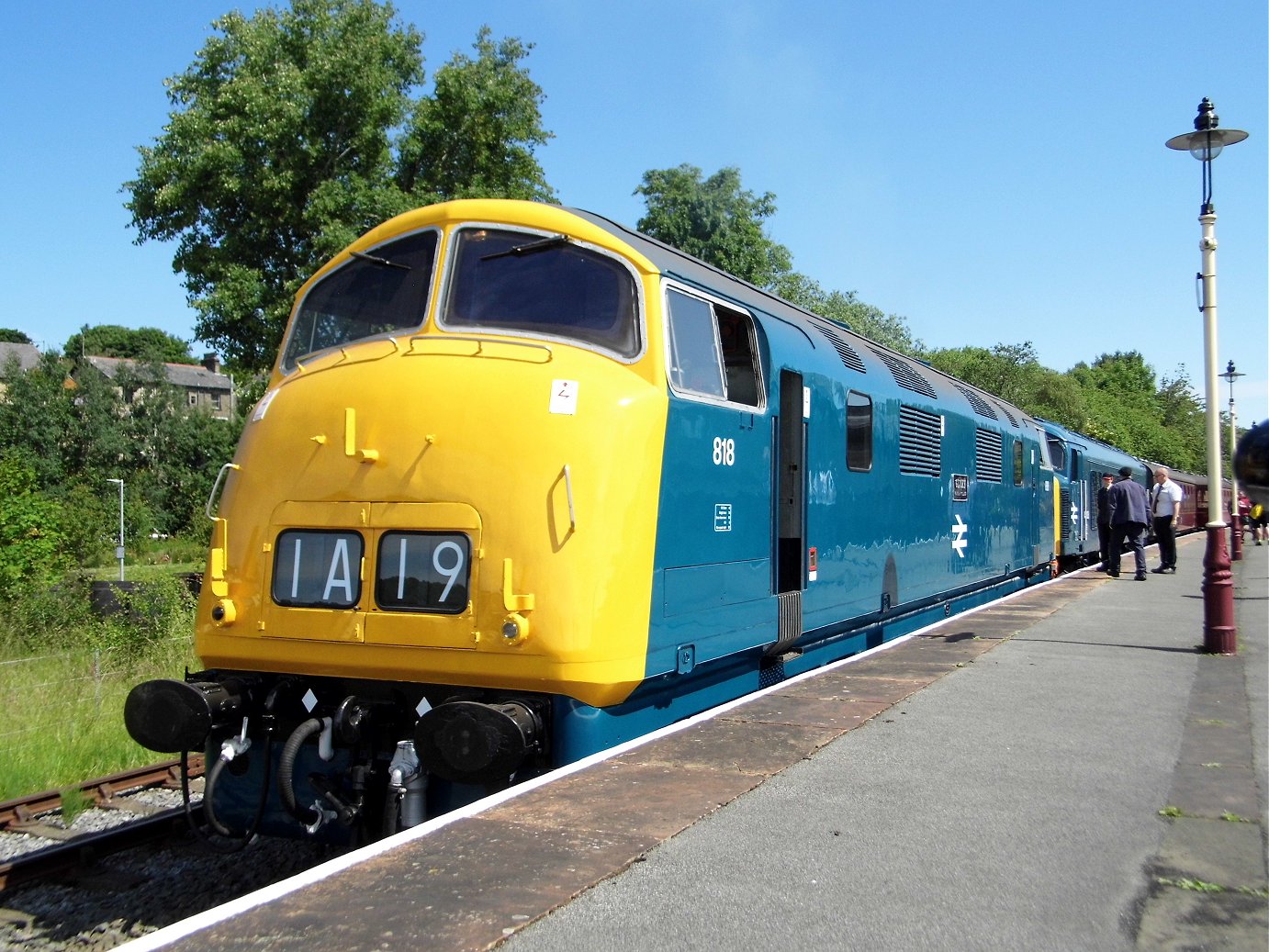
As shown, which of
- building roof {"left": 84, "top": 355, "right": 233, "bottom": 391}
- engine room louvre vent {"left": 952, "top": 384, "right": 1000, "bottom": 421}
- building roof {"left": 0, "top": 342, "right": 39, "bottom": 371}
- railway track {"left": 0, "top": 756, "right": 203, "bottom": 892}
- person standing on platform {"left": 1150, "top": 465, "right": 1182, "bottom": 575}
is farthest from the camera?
building roof {"left": 84, "top": 355, "right": 233, "bottom": 391}

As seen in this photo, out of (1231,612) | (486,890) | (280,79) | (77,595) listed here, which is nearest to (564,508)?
(486,890)

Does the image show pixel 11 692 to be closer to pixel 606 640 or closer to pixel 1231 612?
pixel 606 640

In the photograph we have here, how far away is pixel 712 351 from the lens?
6.23m

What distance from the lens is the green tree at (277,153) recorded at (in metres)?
19.2

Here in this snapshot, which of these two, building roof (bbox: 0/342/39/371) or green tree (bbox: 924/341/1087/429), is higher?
building roof (bbox: 0/342/39/371)

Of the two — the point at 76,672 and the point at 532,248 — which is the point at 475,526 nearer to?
the point at 532,248

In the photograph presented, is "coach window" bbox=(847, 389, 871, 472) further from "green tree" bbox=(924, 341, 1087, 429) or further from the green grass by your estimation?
"green tree" bbox=(924, 341, 1087, 429)

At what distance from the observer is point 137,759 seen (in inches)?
399

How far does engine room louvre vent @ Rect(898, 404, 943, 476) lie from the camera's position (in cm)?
964

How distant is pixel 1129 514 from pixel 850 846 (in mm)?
14859

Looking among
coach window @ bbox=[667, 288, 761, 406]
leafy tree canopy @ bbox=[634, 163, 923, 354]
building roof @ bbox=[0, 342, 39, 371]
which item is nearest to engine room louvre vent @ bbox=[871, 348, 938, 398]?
coach window @ bbox=[667, 288, 761, 406]

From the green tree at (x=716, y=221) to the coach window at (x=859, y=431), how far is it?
31382 millimetres

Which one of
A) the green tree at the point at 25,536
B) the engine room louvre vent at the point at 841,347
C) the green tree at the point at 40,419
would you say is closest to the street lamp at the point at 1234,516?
the engine room louvre vent at the point at 841,347

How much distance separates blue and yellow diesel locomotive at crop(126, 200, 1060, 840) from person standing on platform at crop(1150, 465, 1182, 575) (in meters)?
12.4
